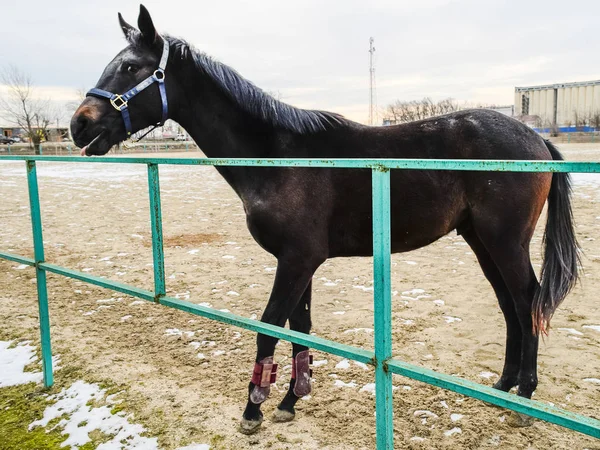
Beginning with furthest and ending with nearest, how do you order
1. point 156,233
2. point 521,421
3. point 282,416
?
point 282,416
point 521,421
point 156,233

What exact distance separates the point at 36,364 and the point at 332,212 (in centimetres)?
235

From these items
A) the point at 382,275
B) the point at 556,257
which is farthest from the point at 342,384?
the point at 382,275

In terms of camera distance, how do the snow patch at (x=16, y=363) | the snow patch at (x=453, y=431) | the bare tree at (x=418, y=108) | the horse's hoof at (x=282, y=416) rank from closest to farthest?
the snow patch at (x=453, y=431), the horse's hoof at (x=282, y=416), the snow patch at (x=16, y=363), the bare tree at (x=418, y=108)

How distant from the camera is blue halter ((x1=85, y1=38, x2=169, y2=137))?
2.56 meters

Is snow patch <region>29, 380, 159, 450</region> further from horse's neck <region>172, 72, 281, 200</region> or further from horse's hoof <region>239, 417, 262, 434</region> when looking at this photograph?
horse's neck <region>172, 72, 281, 200</region>

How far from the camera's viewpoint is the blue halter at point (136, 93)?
2.56 m

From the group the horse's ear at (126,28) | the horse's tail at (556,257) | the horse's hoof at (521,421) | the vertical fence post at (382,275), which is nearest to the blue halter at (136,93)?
the horse's ear at (126,28)

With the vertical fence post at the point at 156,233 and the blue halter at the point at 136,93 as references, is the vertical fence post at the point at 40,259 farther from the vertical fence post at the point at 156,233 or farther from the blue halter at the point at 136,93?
the vertical fence post at the point at 156,233

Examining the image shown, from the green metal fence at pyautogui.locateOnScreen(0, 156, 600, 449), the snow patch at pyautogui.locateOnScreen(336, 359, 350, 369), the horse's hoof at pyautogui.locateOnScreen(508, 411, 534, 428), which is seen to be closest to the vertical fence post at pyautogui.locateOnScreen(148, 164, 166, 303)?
the green metal fence at pyautogui.locateOnScreen(0, 156, 600, 449)

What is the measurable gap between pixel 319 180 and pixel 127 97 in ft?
3.63

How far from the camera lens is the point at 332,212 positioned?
8.57 ft

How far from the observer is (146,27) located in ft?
8.60

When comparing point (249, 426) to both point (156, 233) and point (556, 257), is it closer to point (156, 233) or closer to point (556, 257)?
point (156, 233)

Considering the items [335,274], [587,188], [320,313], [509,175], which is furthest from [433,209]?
[587,188]
